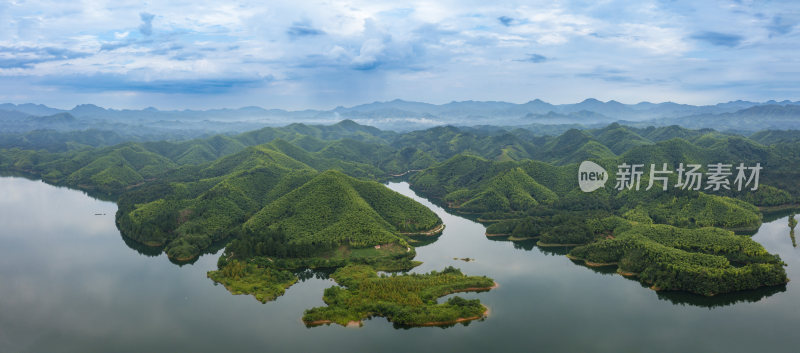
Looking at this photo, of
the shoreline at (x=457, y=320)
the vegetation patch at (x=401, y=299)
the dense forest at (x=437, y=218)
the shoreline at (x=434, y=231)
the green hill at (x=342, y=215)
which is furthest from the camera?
the shoreline at (x=434, y=231)

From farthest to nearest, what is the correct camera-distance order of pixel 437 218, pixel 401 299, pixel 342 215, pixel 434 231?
1. pixel 437 218
2. pixel 434 231
3. pixel 342 215
4. pixel 401 299

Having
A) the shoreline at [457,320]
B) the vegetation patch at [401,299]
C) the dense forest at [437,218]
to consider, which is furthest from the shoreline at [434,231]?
the shoreline at [457,320]

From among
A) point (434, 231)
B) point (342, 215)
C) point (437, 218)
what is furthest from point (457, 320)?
point (437, 218)

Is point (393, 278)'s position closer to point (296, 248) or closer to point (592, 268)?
point (296, 248)

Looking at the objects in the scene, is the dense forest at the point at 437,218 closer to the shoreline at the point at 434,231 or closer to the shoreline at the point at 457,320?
the shoreline at the point at 434,231

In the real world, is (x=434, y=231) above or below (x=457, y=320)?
above

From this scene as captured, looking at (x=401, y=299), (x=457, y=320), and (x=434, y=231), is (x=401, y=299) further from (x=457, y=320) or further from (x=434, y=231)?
(x=434, y=231)

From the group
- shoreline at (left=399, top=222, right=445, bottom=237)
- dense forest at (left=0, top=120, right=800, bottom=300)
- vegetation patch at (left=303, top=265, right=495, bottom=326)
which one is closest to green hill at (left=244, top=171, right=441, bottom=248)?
dense forest at (left=0, top=120, right=800, bottom=300)

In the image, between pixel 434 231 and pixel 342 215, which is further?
pixel 434 231

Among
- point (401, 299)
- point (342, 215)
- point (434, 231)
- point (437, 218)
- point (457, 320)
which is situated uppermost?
point (342, 215)

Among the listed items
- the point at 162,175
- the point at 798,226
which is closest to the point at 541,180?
the point at 798,226

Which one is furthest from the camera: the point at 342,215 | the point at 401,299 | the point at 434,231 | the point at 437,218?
the point at 437,218
